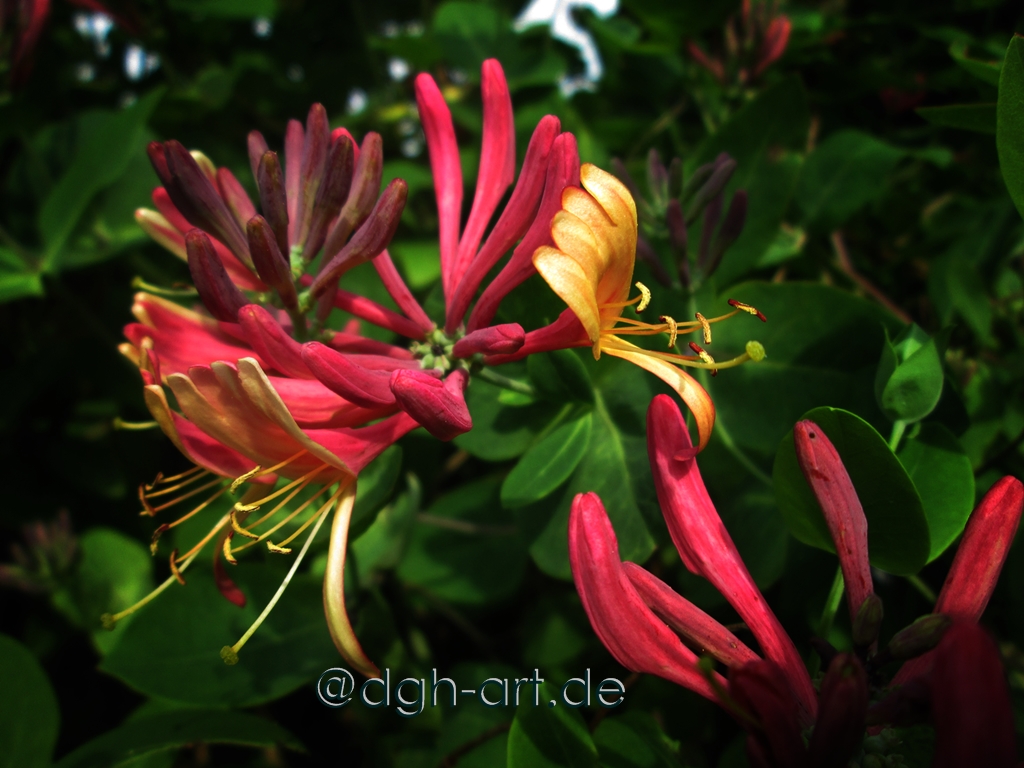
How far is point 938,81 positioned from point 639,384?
101cm

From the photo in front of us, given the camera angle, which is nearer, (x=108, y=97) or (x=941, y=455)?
(x=941, y=455)

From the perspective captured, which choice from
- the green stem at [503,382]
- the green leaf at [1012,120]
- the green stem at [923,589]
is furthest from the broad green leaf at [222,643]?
the green leaf at [1012,120]

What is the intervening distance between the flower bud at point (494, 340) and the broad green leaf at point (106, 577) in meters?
1.25

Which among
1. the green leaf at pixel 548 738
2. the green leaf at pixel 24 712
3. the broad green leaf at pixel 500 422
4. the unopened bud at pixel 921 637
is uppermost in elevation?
the unopened bud at pixel 921 637

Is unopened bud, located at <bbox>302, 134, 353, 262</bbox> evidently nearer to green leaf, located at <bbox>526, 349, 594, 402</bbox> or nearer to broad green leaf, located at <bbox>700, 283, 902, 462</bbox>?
green leaf, located at <bbox>526, 349, 594, 402</bbox>

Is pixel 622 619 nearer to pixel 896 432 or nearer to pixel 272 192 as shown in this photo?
pixel 896 432

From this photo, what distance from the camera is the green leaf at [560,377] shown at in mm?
898

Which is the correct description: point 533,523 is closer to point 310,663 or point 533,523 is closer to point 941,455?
point 310,663

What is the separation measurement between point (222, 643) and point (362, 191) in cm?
73

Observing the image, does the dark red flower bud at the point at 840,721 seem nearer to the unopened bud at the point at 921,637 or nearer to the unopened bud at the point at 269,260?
the unopened bud at the point at 921,637

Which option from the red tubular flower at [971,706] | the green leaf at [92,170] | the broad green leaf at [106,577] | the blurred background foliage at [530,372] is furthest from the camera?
the broad green leaf at [106,577]

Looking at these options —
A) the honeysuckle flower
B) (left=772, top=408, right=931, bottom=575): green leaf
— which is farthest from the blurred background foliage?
the honeysuckle flower

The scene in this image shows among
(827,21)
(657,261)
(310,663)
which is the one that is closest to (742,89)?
(827,21)

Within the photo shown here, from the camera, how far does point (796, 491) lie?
75 cm
